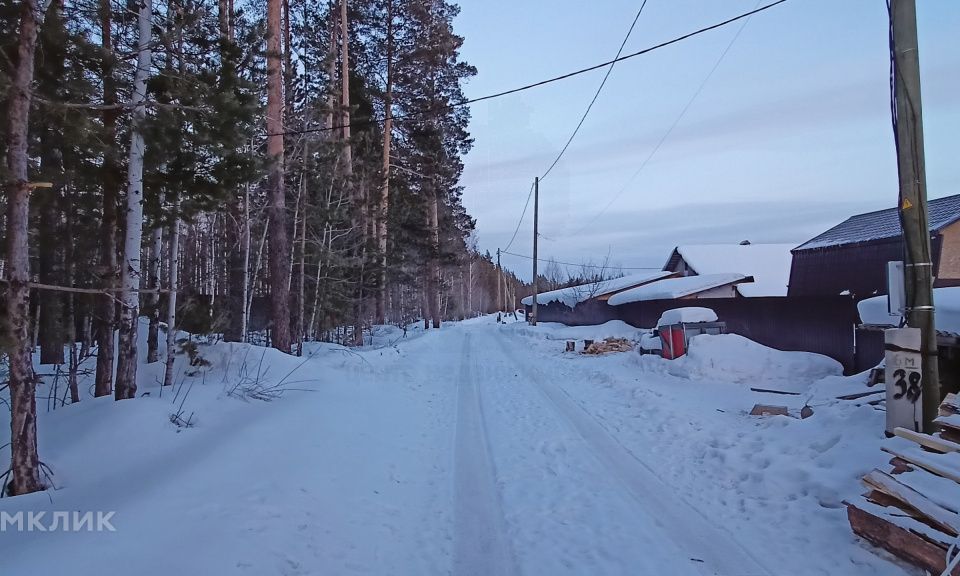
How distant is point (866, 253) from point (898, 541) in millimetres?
17798

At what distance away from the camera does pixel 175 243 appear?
897 centimetres

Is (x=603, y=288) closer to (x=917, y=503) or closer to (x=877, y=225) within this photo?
(x=877, y=225)

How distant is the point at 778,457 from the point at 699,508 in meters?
1.77

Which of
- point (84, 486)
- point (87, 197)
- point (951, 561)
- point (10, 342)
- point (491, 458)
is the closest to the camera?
point (951, 561)

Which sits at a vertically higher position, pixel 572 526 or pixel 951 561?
pixel 951 561

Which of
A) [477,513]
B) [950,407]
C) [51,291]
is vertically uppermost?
[51,291]

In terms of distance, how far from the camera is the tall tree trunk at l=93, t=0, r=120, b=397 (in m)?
7.09

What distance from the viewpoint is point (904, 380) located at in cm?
559

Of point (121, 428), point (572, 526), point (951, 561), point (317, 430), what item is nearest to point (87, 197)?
point (121, 428)

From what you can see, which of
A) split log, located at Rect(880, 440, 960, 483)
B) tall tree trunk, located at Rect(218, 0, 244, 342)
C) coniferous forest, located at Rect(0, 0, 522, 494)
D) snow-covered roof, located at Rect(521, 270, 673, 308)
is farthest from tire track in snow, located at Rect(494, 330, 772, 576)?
snow-covered roof, located at Rect(521, 270, 673, 308)

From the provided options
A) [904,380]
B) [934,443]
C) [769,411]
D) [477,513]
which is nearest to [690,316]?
[769,411]

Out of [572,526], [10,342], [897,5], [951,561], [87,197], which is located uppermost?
[897,5]

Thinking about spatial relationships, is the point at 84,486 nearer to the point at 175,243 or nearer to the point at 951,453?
the point at 175,243

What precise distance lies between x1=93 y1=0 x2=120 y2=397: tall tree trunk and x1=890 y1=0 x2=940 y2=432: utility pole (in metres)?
9.11
